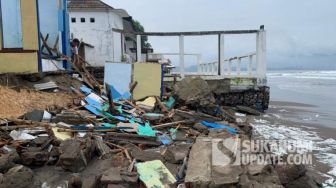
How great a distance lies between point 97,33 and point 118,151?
15171mm

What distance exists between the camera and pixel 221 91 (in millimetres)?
15453

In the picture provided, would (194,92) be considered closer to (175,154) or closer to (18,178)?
(175,154)

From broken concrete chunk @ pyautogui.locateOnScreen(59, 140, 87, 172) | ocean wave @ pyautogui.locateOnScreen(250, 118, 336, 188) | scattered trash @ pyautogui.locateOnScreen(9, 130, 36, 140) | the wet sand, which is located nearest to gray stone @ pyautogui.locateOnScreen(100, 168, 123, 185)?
broken concrete chunk @ pyautogui.locateOnScreen(59, 140, 87, 172)

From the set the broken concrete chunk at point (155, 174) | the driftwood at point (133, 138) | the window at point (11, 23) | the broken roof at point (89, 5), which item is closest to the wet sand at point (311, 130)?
the driftwood at point (133, 138)

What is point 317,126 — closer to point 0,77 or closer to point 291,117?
point 291,117

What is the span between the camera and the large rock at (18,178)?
16.7 ft

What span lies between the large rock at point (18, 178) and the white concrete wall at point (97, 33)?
468 inches

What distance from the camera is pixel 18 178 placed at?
522 centimetres

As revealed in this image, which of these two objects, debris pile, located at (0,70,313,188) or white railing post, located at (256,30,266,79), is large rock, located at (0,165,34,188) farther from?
white railing post, located at (256,30,266,79)

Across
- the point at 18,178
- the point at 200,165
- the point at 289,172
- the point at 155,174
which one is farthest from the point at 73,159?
the point at 289,172

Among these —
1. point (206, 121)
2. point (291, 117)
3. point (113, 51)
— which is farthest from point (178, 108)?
point (291, 117)

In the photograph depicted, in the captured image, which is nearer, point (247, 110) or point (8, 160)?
point (8, 160)

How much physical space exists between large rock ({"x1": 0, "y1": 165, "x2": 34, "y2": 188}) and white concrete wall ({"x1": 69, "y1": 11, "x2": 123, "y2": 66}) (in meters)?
11.9

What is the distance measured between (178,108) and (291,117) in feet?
27.4
